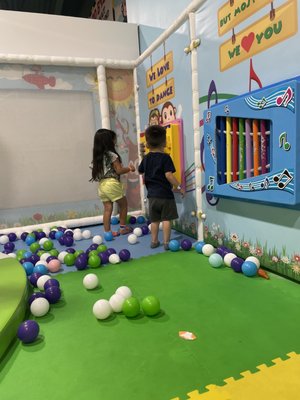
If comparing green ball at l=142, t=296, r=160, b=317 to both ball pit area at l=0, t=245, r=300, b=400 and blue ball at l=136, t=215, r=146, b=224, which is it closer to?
ball pit area at l=0, t=245, r=300, b=400

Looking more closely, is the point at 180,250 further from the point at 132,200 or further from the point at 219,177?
the point at 132,200

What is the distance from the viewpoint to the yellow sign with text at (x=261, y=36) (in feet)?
6.87

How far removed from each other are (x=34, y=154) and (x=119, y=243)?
1842 mm

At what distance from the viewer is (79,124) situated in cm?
464

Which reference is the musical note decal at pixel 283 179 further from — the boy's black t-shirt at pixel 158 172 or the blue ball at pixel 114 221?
the blue ball at pixel 114 221

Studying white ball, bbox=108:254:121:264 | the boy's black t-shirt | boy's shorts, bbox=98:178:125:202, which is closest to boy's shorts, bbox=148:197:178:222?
the boy's black t-shirt

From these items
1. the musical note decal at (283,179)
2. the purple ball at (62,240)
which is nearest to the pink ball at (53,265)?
the purple ball at (62,240)

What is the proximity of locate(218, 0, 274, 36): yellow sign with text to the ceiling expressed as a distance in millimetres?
7030

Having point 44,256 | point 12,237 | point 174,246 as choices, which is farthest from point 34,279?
point 12,237

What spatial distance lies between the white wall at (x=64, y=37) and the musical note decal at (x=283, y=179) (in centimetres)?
346

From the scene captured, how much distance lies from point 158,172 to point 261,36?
1534 mm

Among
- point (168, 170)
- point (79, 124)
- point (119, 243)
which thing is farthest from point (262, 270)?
point (79, 124)

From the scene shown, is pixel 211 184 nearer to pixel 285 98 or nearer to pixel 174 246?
pixel 174 246

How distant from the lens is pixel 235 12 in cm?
257
